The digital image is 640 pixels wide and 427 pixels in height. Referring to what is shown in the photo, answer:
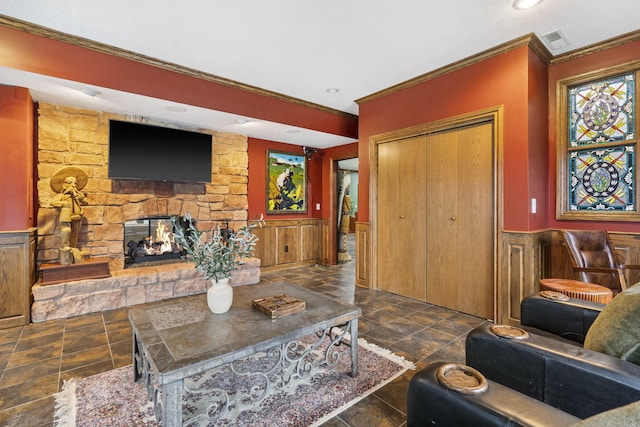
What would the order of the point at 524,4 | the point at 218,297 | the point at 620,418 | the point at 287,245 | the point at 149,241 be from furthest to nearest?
the point at 287,245, the point at 149,241, the point at 524,4, the point at 218,297, the point at 620,418

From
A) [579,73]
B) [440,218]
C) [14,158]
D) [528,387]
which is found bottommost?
[528,387]

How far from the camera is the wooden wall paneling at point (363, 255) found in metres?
4.37

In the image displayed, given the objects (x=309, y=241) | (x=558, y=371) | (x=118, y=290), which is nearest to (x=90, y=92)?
(x=118, y=290)

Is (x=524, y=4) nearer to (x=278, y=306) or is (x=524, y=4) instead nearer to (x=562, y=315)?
(x=562, y=315)

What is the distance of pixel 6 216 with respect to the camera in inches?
119

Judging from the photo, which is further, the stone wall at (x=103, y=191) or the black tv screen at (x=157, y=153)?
the black tv screen at (x=157, y=153)

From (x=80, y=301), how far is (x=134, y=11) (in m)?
2.97

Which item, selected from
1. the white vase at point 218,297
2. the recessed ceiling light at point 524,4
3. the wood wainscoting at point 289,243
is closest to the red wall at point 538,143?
the recessed ceiling light at point 524,4

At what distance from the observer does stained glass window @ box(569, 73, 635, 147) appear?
9.50 ft

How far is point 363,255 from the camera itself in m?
4.45

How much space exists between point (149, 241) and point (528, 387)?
478 centimetres

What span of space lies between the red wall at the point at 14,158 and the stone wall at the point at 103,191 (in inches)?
16.4

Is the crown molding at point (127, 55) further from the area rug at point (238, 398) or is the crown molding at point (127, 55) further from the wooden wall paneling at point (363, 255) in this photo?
the area rug at point (238, 398)

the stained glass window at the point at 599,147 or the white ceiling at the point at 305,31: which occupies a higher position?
the white ceiling at the point at 305,31
